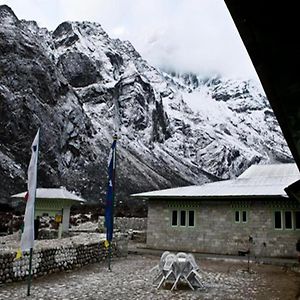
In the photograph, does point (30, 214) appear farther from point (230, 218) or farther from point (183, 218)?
point (183, 218)

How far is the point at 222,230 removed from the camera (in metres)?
21.0

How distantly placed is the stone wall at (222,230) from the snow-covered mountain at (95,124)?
3205cm

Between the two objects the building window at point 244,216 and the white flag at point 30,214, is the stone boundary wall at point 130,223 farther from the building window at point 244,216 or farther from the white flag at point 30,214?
the white flag at point 30,214

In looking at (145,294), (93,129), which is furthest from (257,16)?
Answer: (93,129)

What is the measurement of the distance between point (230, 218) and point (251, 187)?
7.49 feet

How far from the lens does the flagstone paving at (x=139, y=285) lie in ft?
29.6

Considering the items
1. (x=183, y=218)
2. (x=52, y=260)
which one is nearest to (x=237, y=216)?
(x=183, y=218)

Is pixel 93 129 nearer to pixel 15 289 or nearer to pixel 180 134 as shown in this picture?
pixel 180 134

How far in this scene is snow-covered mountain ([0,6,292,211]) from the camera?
64500 mm

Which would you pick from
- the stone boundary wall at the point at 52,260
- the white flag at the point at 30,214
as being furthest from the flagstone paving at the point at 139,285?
the white flag at the point at 30,214

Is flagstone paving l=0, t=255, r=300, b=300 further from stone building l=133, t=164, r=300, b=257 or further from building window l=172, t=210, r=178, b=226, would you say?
building window l=172, t=210, r=178, b=226

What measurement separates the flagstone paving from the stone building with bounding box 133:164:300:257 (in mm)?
5104

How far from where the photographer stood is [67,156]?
69562 mm

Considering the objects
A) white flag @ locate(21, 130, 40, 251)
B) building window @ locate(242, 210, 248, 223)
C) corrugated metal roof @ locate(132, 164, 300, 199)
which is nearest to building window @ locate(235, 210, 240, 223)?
building window @ locate(242, 210, 248, 223)
